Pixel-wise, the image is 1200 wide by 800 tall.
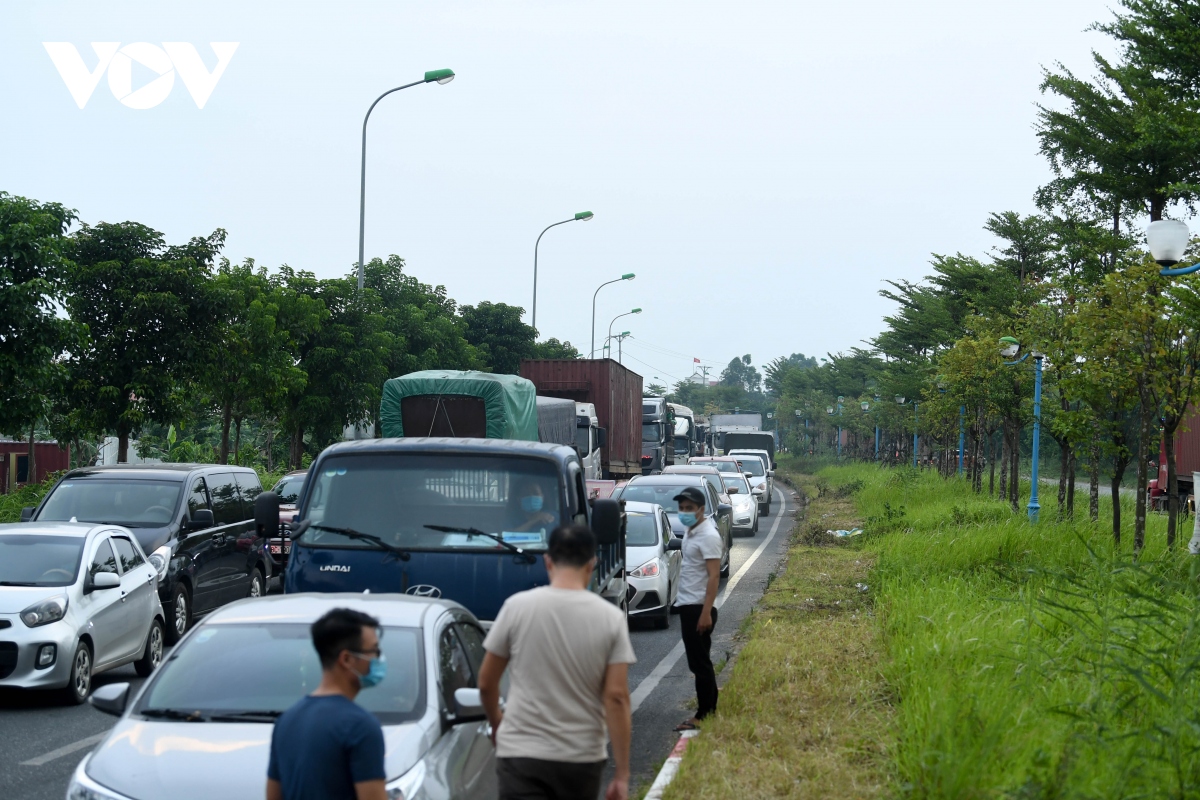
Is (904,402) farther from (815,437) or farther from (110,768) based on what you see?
(815,437)

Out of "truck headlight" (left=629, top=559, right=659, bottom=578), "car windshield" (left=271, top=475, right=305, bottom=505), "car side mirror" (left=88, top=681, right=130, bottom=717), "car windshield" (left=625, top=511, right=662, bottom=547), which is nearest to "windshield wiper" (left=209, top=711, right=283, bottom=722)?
"car side mirror" (left=88, top=681, right=130, bottom=717)

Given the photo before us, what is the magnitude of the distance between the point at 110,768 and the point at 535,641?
72.4 inches

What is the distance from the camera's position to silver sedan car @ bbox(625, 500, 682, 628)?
1486cm

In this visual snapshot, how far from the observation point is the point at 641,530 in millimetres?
15875

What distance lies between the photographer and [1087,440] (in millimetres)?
18094

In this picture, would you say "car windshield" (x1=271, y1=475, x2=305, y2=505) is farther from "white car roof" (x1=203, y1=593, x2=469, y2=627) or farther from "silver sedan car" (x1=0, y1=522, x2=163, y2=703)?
"white car roof" (x1=203, y1=593, x2=469, y2=627)

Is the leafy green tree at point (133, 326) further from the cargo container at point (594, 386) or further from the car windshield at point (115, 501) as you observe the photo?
the cargo container at point (594, 386)

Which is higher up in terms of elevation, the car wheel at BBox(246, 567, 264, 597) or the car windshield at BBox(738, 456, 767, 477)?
the car windshield at BBox(738, 456, 767, 477)

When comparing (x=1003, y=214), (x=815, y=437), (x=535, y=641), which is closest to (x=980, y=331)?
(x=1003, y=214)

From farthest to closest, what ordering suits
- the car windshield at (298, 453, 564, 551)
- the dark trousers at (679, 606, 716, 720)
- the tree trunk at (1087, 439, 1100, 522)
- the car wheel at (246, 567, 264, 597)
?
the tree trunk at (1087, 439, 1100, 522) → the car wheel at (246, 567, 264, 597) → the dark trousers at (679, 606, 716, 720) → the car windshield at (298, 453, 564, 551)

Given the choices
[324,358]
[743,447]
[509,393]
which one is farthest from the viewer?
[743,447]

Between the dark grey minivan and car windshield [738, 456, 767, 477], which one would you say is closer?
the dark grey minivan

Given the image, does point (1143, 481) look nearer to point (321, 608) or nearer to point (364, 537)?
point (364, 537)

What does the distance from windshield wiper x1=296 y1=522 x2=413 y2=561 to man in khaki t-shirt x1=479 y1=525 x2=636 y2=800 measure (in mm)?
3326
